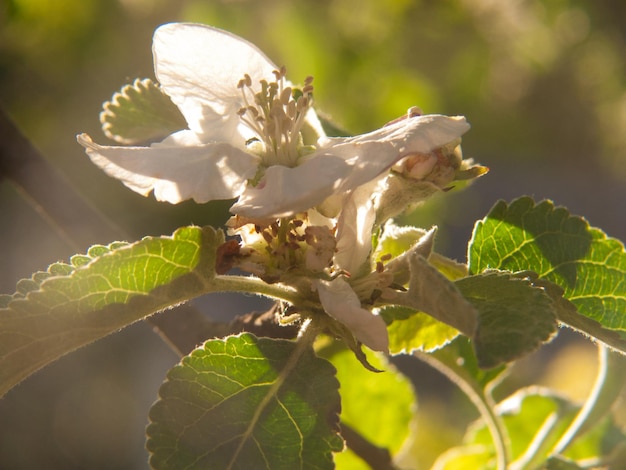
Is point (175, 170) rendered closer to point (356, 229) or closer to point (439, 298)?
point (356, 229)

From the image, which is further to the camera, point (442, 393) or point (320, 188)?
point (442, 393)

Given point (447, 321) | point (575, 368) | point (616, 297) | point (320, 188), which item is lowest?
point (575, 368)

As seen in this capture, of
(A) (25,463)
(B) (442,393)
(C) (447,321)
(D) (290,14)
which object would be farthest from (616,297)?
(B) (442,393)

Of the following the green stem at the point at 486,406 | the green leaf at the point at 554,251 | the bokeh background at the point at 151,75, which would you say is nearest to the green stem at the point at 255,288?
the green leaf at the point at 554,251

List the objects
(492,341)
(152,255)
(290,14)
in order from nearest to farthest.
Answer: (492,341) < (152,255) < (290,14)

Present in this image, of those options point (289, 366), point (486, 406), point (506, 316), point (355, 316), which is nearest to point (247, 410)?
point (289, 366)

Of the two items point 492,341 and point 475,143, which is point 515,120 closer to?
point 475,143
